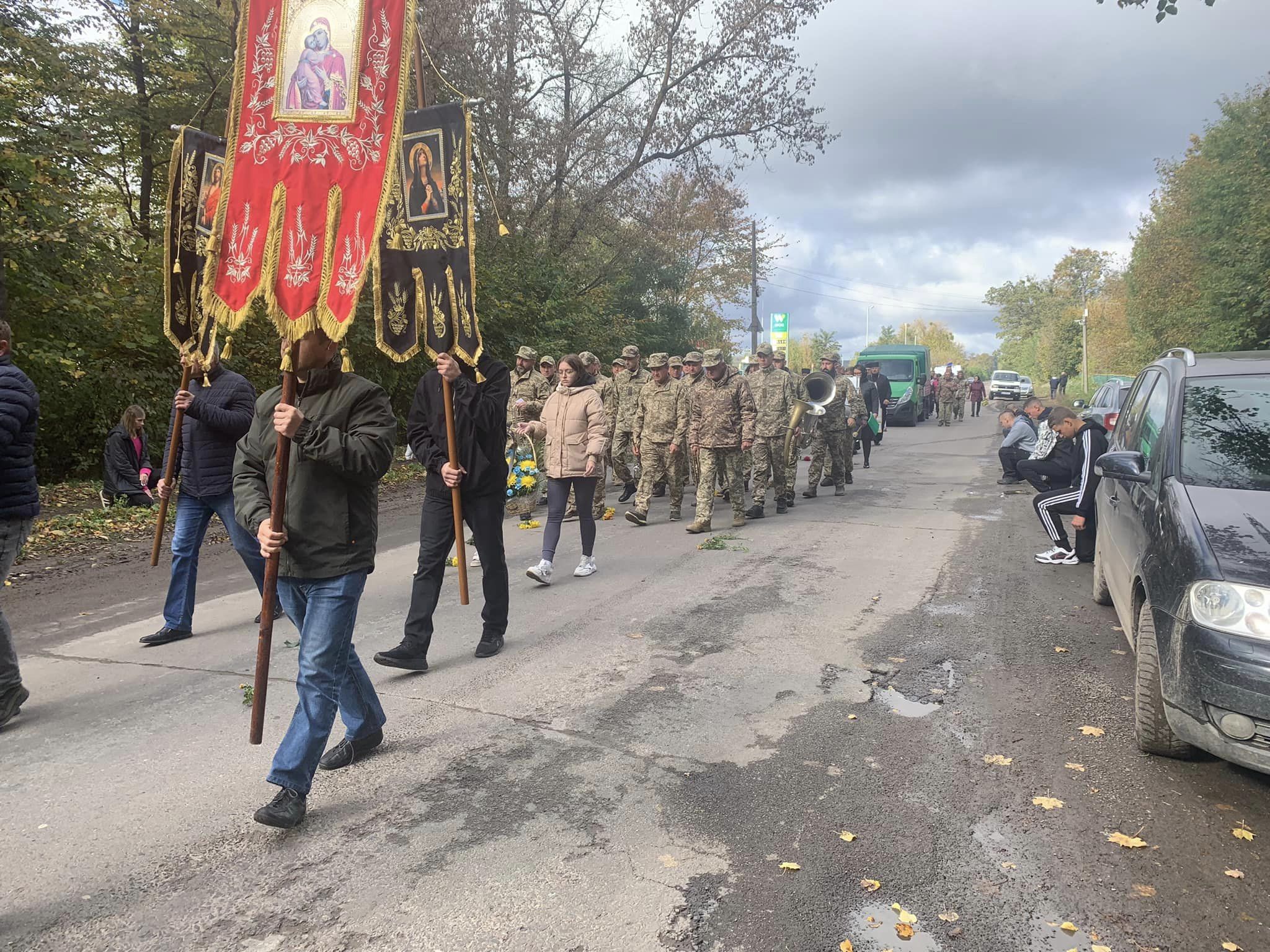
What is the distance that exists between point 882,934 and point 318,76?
430 centimetres

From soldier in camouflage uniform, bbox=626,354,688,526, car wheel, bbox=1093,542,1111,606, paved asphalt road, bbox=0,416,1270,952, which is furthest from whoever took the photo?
soldier in camouflage uniform, bbox=626,354,688,526

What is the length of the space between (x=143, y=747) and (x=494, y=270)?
58.2 ft

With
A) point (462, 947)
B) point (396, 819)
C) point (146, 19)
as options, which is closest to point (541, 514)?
point (396, 819)

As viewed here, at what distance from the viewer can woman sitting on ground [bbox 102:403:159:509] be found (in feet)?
38.9

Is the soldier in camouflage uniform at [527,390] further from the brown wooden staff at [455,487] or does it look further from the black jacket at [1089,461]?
the black jacket at [1089,461]

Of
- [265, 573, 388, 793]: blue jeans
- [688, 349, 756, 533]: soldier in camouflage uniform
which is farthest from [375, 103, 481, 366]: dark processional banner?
[688, 349, 756, 533]: soldier in camouflage uniform

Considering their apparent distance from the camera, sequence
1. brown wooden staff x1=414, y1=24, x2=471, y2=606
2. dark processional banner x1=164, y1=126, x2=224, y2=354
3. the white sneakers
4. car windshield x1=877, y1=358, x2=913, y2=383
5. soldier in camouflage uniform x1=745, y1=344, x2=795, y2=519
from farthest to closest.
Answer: car windshield x1=877, y1=358, x2=913, y2=383
soldier in camouflage uniform x1=745, y1=344, x2=795, y2=519
the white sneakers
dark processional banner x1=164, y1=126, x2=224, y2=354
brown wooden staff x1=414, y1=24, x2=471, y2=606

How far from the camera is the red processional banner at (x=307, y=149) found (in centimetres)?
401

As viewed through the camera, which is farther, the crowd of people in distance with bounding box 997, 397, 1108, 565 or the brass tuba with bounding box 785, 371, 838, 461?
the brass tuba with bounding box 785, 371, 838, 461

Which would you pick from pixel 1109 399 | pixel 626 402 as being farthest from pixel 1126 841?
pixel 1109 399

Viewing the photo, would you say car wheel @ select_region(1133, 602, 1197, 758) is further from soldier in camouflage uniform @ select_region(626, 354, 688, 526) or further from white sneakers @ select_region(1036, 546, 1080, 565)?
soldier in camouflage uniform @ select_region(626, 354, 688, 526)

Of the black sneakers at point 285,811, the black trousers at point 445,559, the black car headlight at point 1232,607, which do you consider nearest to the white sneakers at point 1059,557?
the black car headlight at point 1232,607

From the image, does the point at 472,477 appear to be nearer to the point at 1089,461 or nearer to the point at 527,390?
the point at 1089,461

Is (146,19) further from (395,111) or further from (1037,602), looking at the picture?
(1037,602)
